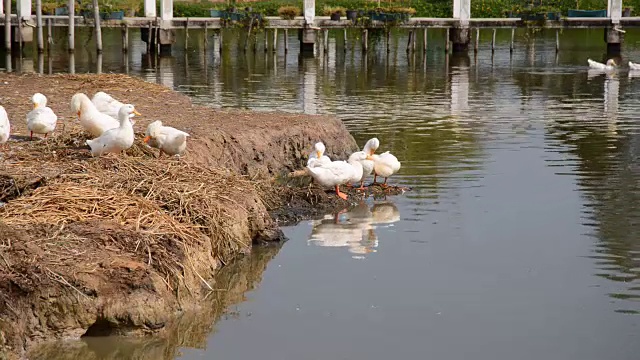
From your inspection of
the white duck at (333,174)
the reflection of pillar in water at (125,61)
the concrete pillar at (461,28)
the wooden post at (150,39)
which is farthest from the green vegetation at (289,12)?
the white duck at (333,174)

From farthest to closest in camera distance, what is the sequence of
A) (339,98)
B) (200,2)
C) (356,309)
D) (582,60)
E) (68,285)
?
(200,2) < (582,60) < (339,98) < (356,309) < (68,285)

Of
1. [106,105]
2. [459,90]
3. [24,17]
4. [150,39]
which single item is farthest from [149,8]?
[106,105]

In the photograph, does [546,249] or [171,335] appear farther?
[546,249]

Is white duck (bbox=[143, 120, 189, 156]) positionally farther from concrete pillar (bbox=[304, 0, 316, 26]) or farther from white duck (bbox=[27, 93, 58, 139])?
concrete pillar (bbox=[304, 0, 316, 26])

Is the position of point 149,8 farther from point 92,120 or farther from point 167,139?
point 167,139

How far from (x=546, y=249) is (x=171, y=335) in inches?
163

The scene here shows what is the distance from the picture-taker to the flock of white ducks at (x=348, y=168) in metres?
12.1

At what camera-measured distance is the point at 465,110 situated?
21.8m

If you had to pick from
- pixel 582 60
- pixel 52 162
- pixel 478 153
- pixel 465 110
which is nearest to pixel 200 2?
pixel 582 60

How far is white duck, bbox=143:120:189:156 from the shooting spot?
10.9 metres

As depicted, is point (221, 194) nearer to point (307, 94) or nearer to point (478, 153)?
point (478, 153)

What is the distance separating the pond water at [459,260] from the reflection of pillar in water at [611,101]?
0.14m

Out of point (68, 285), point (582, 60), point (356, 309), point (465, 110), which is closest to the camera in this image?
point (68, 285)

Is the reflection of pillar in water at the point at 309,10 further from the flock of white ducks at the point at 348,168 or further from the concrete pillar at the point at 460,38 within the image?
the flock of white ducks at the point at 348,168
